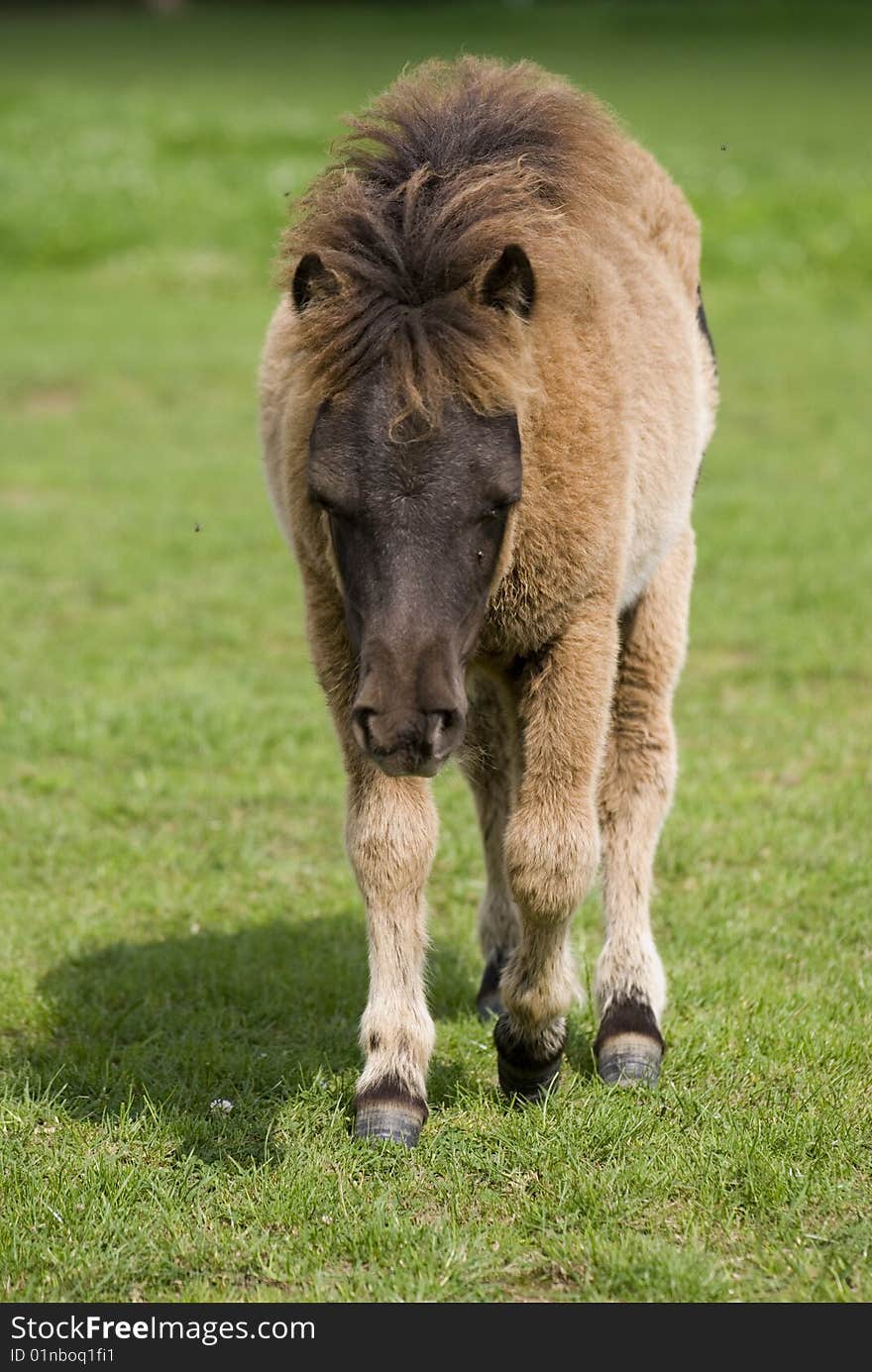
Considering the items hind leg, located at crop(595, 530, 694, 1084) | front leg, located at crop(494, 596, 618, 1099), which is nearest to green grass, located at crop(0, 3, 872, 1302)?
hind leg, located at crop(595, 530, 694, 1084)

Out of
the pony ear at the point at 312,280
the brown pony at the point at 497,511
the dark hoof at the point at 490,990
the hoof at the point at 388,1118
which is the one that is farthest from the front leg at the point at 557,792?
the pony ear at the point at 312,280

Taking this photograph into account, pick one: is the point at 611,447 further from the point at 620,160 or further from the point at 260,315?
the point at 260,315

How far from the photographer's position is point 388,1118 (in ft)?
14.5

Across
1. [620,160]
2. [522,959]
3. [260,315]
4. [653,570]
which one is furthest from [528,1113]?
[260,315]

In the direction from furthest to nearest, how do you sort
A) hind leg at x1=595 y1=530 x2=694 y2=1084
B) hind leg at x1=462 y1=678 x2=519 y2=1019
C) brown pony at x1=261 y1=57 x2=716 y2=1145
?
1. hind leg at x1=595 y1=530 x2=694 y2=1084
2. hind leg at x1=462 y1=678 x2=519 y2=1019
3. brown pony at x1=261 y1=57 x2=716 y2=1145

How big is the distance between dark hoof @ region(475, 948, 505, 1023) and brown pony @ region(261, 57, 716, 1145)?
0.09 feet

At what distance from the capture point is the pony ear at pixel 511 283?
3.86 m

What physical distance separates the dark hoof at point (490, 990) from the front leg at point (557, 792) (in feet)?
3.37

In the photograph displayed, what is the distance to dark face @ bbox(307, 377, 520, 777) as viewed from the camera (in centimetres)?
365

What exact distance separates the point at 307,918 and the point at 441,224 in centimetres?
322

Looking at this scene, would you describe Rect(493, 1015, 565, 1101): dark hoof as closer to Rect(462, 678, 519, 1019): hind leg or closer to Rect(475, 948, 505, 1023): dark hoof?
Rect(462, 678, 519, 1019): hind leg

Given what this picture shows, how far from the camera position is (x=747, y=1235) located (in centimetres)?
401

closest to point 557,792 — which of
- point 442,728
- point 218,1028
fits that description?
point 442,728
